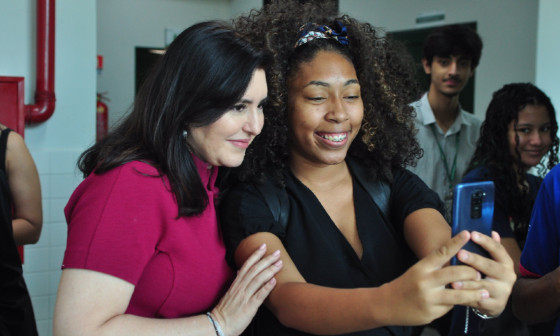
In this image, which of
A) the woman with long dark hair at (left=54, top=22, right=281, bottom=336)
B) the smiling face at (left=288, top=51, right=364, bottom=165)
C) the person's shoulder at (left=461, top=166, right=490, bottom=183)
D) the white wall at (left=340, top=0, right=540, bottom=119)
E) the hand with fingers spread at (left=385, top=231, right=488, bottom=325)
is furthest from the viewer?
the white wall at (left=340, top=0, right=540, bottom=119)

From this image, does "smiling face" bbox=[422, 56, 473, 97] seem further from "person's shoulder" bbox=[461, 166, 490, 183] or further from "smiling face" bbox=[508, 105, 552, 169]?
"person's shoulder" bbox=[461, 166, 490, 183]

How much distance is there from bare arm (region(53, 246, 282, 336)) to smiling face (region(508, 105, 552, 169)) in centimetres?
189

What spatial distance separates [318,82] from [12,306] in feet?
3.75

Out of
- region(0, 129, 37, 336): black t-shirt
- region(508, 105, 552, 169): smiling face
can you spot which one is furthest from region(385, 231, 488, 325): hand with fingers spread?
region(508, 105, 552, 169): smiling face

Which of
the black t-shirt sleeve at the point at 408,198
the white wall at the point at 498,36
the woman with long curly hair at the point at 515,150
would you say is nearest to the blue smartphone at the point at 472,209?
the black t-shirt sleeve at the point at 408,198

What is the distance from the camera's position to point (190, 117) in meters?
1.33

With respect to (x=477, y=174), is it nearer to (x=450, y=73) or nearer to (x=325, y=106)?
→ (x=450, y=73)

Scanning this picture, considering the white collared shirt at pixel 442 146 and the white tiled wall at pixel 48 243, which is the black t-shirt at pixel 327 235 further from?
→ the white tiled wall at pixel 48 243

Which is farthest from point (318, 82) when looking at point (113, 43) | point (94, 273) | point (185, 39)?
point (113, 43)

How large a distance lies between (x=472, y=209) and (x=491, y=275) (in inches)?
5.5

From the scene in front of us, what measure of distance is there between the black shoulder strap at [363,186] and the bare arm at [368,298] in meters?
0.11

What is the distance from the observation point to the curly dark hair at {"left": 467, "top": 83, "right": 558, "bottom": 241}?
2527 mm

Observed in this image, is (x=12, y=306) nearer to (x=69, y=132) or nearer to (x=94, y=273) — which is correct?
(x=94, y=273)

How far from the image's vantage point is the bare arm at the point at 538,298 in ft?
4.76
